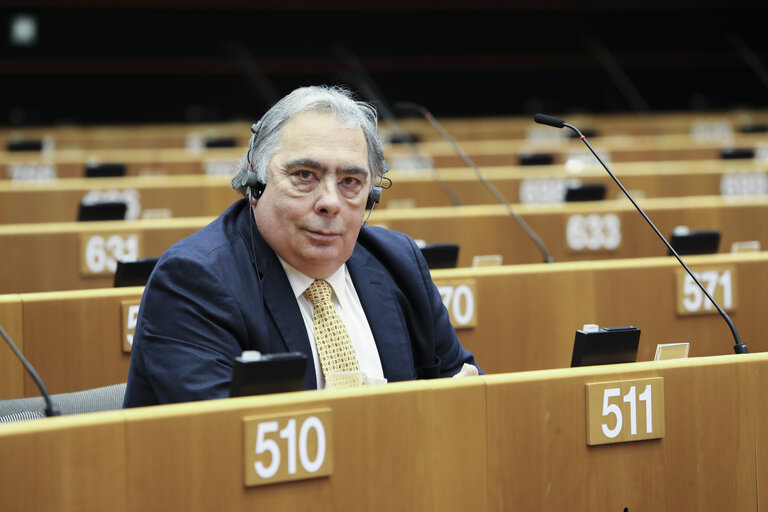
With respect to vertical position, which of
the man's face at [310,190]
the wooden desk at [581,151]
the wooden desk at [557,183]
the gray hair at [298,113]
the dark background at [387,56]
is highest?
the dark background at [387,56]

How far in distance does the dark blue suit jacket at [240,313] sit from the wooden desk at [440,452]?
315 mm

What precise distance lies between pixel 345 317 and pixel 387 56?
10922mm

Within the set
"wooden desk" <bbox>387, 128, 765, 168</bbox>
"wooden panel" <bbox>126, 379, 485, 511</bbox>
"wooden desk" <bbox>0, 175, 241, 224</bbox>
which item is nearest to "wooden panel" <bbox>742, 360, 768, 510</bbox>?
"wooden panel" <bbox>126, 379, 485, 511</bbox>

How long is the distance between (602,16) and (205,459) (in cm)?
→ 1240

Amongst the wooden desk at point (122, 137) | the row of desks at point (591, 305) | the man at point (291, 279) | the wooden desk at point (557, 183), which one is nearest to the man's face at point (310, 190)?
the man at point (291, 279)

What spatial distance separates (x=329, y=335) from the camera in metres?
2.03

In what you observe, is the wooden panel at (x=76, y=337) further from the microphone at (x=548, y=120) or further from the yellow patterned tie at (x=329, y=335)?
the microphone at (x=548, y=120)

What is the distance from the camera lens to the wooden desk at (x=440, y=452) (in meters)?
1.40

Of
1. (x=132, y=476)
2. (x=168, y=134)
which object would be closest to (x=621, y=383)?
(x=132, y=476)

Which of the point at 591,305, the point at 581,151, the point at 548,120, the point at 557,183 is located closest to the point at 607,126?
the point at 581,151

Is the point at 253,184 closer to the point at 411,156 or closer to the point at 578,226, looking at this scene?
the point at 578,226

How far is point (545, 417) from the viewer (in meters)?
1.71

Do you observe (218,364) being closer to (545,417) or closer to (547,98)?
(545,417)

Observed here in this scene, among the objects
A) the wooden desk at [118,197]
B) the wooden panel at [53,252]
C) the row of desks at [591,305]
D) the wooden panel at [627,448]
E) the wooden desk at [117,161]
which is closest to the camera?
the wooden panel at [627,448]
